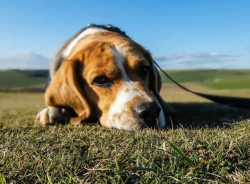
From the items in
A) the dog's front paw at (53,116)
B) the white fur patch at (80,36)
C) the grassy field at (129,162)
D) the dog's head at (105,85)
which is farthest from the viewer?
the white fur patch at (80,36)

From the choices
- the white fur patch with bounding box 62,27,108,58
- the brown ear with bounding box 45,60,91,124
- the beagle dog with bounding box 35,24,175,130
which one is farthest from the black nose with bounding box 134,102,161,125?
the white fur patch with bounding box 62,27,108,58

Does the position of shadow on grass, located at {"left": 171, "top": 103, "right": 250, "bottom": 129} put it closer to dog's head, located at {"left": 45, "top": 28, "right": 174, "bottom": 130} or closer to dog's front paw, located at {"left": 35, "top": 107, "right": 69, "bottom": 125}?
dog's head, located at {"left": 45, "top": 28, "right": 174, "bottom": 130}

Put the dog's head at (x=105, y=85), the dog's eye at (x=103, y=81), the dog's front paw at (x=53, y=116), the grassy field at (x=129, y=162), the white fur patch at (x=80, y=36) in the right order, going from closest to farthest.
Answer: the grassy field at (x=129, y=162) → the dog's head at (x=105, y=85) → the dog's eye at (x=103, y=81) → the dog's front paw at (x=53, y=116) → the white fur patch at (x=80, y=36)

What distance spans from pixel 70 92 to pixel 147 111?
104 cm

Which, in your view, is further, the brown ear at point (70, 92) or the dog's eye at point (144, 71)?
the dog's eye at point (144, 71)

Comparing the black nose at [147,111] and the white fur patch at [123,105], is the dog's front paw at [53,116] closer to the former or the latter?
the white fur patch at [123,105]

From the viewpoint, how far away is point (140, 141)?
1.93m

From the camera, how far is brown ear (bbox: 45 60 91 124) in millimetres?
3125

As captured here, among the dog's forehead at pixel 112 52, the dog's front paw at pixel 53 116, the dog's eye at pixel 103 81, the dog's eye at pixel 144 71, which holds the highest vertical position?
the dog's forehead at pixel 112 52

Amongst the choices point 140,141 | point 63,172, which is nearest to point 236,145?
point 140,141

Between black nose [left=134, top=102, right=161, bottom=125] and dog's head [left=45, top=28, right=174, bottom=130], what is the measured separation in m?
0.03

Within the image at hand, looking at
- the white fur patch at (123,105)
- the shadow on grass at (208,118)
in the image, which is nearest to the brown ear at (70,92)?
the white fur patch at (123,105)

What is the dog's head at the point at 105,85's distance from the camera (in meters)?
2.81

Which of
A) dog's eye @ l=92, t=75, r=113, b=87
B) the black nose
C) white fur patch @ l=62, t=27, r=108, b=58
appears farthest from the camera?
white fur patch @ l=62, t=27, r=108, b=58
